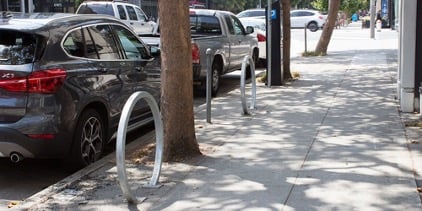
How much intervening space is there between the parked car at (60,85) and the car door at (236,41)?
6088 mm

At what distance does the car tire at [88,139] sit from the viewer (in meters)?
6.17

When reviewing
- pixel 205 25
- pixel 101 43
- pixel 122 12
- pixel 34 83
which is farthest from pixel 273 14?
pixel 122 12

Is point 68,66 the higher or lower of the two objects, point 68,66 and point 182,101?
the higher

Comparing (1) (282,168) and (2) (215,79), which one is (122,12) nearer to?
(2) (215,79)

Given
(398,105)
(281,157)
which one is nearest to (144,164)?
(281,157)

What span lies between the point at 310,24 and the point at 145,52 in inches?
1495

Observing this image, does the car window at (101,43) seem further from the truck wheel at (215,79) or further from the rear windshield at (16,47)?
the truck wheel at (215,79)

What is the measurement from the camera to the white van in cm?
2144

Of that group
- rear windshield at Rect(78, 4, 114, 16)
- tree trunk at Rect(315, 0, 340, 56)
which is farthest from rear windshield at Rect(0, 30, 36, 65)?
rear windshield at Rect(78, 4, 114, 16)

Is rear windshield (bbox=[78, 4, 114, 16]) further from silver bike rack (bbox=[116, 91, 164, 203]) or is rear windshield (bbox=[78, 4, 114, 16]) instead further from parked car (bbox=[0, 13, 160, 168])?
silver bike rack (bbox=[116, 91, 164, 203])

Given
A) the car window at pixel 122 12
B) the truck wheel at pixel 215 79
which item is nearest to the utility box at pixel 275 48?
the truck wheel at pixel 215 79

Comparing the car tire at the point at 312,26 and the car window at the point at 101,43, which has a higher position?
the car tire at the point at 312,26

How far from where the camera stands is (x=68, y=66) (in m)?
6.05

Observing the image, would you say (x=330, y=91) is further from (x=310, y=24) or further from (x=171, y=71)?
(x=310, y=24)
